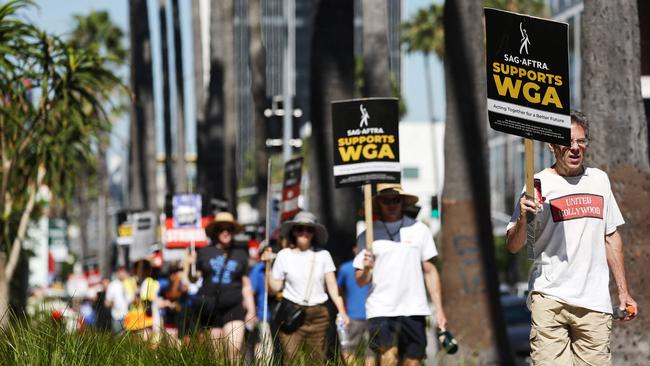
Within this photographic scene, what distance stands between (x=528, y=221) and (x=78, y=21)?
2876 inches

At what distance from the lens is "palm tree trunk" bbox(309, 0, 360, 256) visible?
1872cm

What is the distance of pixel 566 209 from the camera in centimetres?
902

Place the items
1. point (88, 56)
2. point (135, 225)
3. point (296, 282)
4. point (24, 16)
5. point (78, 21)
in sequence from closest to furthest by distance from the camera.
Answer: point (296, 282) → point (24, 16) → point (88, 56) → point (135, 225) → point (78, 21)

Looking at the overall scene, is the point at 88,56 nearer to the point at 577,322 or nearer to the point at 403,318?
the point at 403,318

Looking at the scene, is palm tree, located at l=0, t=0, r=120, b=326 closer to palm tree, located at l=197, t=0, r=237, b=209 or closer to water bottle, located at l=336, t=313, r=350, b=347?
water bottle, located at l=336, t=313, r=350, b=347

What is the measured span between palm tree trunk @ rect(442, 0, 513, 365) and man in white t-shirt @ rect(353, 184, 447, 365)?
424cm

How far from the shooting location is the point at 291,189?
2080cm

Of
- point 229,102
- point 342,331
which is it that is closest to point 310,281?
point 342,331

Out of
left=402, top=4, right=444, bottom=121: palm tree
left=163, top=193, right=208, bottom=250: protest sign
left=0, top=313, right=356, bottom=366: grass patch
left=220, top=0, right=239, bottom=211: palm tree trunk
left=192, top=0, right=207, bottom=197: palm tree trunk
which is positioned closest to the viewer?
left=0, top=313, right=356, bottom=366: grass patch

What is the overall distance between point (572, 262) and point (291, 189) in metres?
11.9

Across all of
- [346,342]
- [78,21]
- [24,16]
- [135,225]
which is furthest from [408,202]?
[78,21]

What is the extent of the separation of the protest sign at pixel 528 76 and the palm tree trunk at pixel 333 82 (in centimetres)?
939

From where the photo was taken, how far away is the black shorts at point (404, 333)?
12.4 meters

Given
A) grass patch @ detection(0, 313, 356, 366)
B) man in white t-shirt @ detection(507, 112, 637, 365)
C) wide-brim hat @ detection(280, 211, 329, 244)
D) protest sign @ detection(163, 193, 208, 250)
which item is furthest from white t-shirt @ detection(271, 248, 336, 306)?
protest sign @ detection(163, 193, 208, 250)
